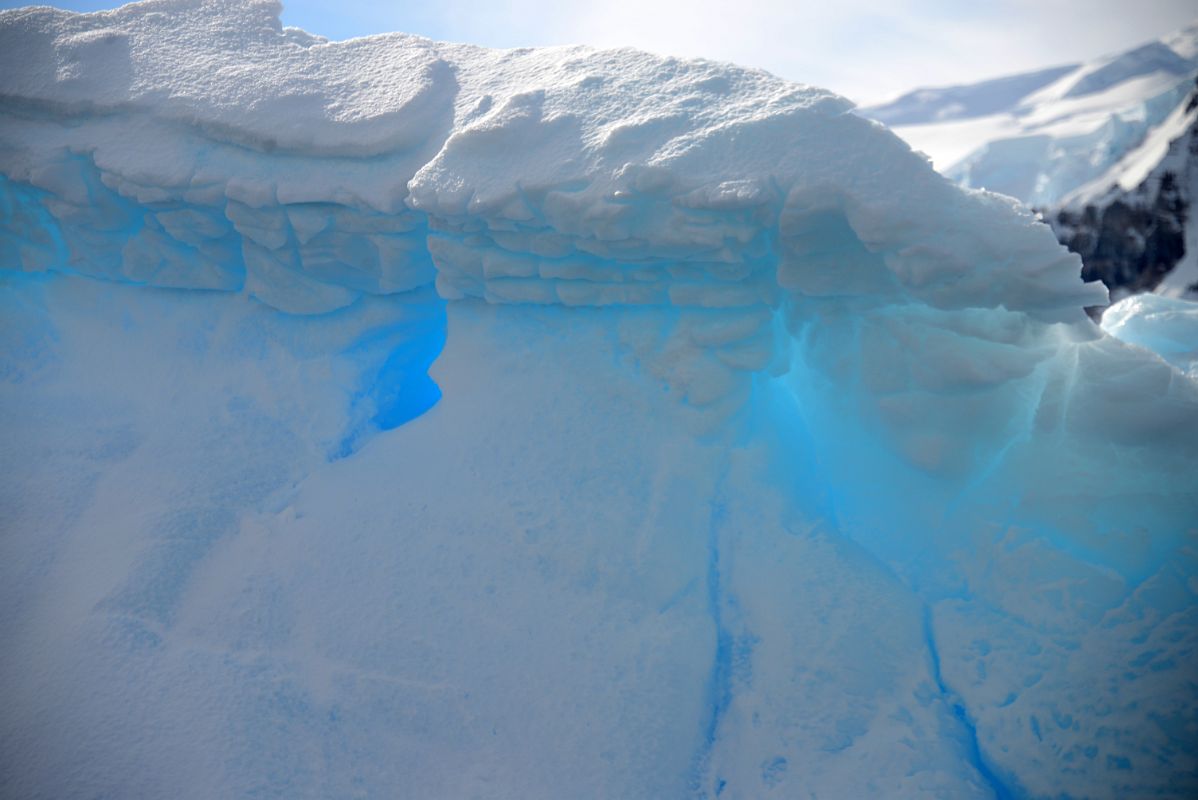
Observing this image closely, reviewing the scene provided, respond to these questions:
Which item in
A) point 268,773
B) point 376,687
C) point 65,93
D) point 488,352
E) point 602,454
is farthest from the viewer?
point 65,93

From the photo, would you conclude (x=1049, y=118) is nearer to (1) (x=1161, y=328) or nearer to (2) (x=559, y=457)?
(1) (x=1161, y=328)

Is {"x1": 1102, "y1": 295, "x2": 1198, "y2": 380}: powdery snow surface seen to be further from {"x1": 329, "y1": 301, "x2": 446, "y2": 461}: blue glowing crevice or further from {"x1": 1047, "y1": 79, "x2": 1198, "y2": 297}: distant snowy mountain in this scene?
{"x1": 1047, "y1": 79, "x2": 1198, "y2": 297}: distant snowy mountain

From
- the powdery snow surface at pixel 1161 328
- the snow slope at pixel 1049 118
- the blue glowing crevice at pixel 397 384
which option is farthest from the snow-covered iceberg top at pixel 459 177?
the snow slope at pixel 1049 118

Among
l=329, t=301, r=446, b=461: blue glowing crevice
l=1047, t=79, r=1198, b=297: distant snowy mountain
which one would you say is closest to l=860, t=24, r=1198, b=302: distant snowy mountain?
l=1047, t=79, r=1198, b=297: distant snowy mountain

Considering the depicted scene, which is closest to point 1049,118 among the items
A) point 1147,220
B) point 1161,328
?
point 1147,220

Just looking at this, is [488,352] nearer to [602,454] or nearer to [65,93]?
[602,454]

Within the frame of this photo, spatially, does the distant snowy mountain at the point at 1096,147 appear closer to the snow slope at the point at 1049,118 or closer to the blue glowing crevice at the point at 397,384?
the snow slope at the point at 1049,118

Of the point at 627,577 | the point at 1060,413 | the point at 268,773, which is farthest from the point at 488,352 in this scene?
the point at 1060,413
